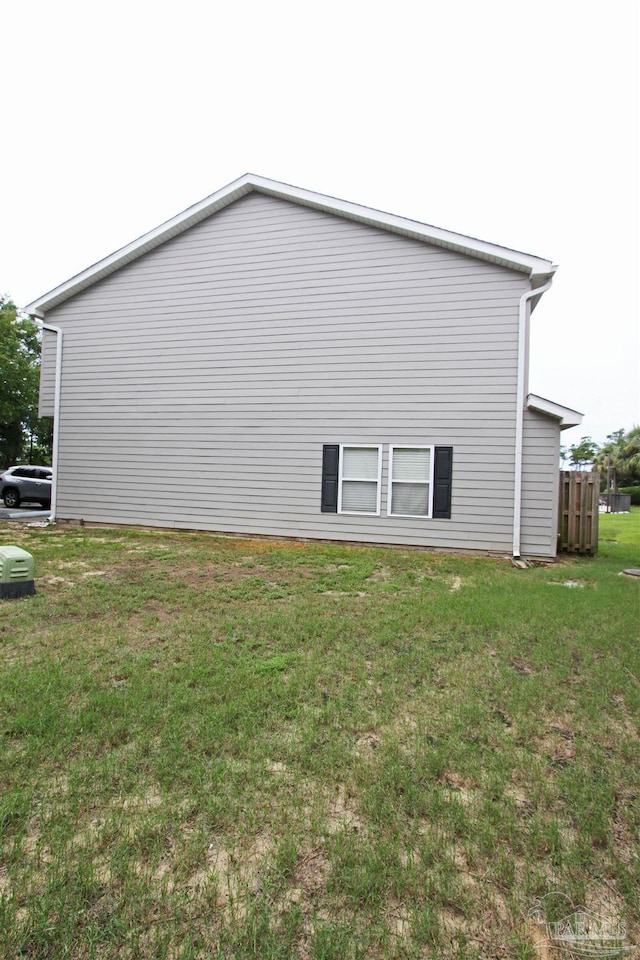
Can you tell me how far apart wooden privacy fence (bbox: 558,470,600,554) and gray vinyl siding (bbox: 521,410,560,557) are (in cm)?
130

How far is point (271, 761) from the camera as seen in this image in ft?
7.62

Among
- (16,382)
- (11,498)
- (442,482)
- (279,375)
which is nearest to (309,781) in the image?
(442,482)

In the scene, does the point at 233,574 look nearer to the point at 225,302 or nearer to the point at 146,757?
the point at 146,757

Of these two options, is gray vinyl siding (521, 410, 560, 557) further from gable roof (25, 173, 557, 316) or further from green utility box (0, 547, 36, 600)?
green utility box (0, 547, 36, 600)

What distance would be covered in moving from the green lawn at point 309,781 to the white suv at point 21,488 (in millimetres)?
15370

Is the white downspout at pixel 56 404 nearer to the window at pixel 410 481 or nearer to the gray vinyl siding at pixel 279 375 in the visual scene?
the gray vinyl siding at pixel 279 375

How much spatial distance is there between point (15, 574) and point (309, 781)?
14.8 feet

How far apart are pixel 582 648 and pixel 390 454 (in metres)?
5.77

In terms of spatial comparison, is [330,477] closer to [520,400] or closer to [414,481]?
[414,481]

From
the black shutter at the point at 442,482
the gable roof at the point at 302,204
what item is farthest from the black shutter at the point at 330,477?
the gable roof at the point at 302,204

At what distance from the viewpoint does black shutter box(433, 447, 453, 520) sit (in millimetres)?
9008

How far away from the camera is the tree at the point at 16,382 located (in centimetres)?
2480

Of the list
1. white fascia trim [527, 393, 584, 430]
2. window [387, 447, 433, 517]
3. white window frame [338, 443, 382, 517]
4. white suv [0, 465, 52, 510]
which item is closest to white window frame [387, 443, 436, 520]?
window [387, 447, 433, 517]

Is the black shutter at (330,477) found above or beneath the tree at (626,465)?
beneath
